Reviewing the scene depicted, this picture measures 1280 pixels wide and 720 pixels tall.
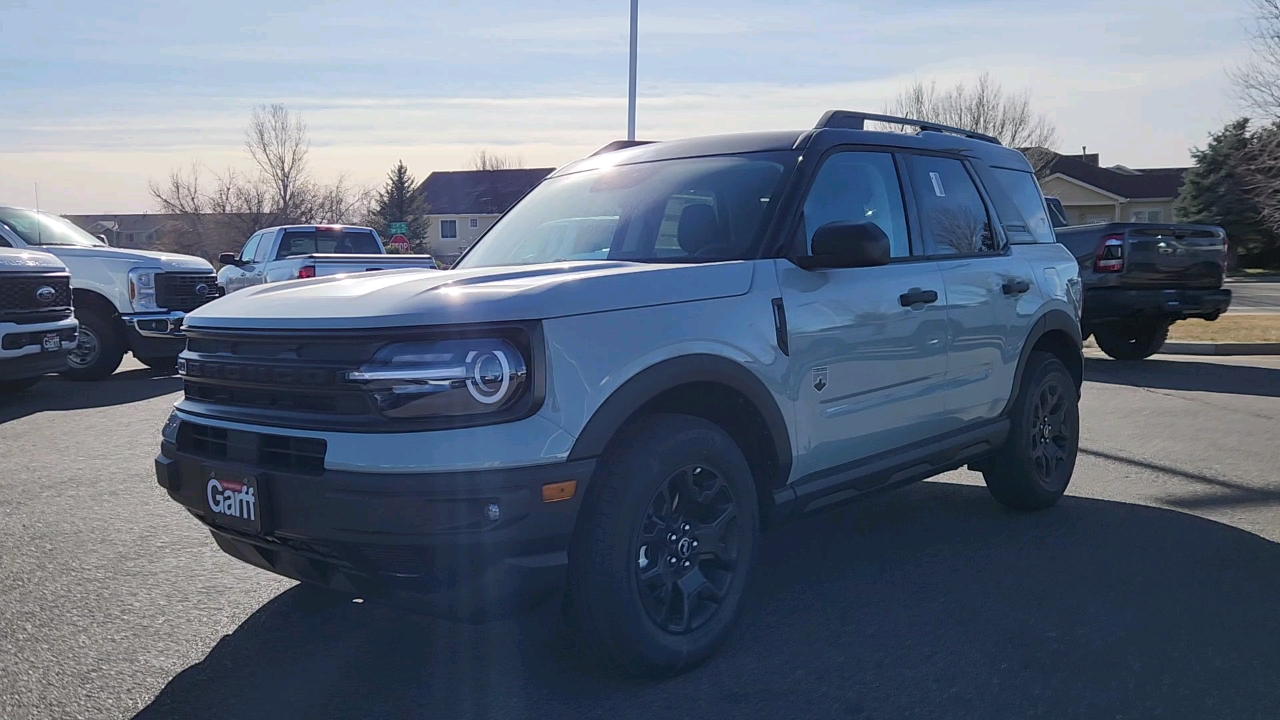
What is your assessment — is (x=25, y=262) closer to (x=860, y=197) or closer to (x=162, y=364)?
(x=162, y=364)

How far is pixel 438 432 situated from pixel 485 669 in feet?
3.68

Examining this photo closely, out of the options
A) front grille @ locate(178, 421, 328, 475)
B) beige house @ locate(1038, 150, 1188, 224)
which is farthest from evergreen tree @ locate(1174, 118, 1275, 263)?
front grille @ locate(178, 421, 328, 475)

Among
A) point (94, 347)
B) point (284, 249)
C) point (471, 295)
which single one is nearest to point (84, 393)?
point (94, 347)

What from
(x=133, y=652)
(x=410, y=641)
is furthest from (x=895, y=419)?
(x=133, y=652)

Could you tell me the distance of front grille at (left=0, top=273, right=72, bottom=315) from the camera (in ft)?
30.6

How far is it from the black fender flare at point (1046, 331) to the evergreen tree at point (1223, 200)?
46.0 metres

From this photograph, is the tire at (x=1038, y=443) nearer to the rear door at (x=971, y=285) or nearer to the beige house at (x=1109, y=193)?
the rear door at (x=971, y=285)

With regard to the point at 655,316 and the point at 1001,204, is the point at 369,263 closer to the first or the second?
the point at 1001,204

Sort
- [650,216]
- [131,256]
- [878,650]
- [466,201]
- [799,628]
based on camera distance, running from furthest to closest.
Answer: [466,201] → [131,256] → [650,216] → [799,628] → [878,650]

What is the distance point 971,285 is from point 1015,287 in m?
0.48

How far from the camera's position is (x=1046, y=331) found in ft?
19.2

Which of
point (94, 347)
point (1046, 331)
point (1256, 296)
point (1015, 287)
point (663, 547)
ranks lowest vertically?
point (1256, 296)

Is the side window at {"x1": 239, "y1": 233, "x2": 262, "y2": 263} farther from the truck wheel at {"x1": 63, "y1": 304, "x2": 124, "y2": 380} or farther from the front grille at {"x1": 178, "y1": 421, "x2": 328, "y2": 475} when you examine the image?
the front grille at {"x1": 178, "y1": 421, "x2": 328, "y2": 475}

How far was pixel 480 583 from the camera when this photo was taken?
3096 millimetres
